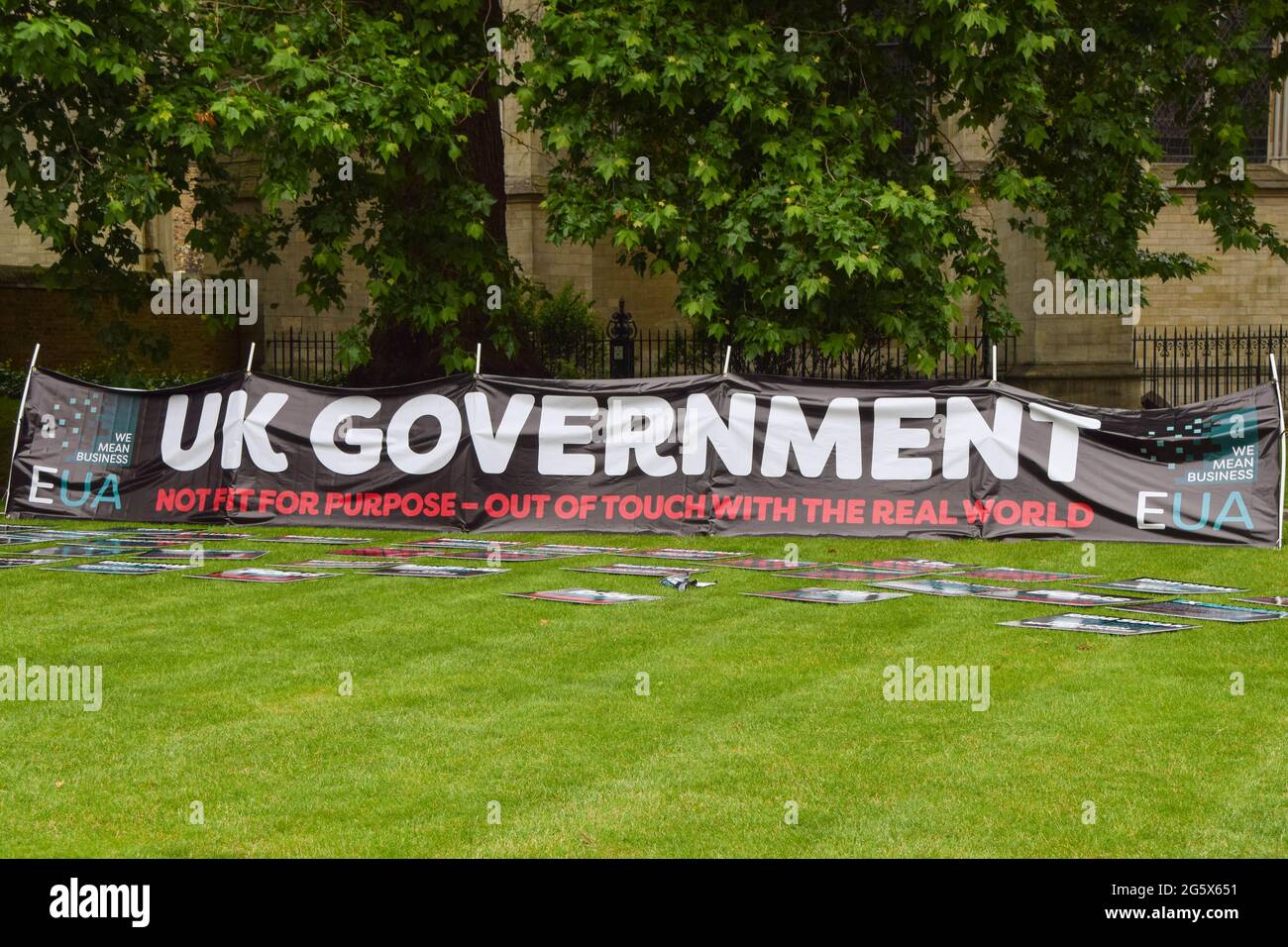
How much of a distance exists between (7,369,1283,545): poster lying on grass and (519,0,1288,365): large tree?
234 centimetres

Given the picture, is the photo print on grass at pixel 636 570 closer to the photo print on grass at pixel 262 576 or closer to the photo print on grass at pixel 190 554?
the photo print on grass at pixel 262 576

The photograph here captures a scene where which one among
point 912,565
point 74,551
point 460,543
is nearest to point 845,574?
point 912,565

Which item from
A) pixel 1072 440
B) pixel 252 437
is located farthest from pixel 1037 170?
pixel 252 437

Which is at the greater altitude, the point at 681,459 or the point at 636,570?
the point at 681,459

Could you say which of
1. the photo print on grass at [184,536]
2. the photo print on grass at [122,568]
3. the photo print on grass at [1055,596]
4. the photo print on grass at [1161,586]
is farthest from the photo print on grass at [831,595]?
the photo print on grass at [184,536]

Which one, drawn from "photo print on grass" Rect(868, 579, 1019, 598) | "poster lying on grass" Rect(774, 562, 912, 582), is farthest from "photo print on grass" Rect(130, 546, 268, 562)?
"photo print on grass" Rect(868, 579, 1019, 598)

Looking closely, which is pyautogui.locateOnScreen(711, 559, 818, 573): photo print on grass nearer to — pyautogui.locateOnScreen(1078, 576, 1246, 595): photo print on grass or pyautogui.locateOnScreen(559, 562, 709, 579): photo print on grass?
pyautogui.locateOnScreen(559, 562, 709, 579): photo print on grass

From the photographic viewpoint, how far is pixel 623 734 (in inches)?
331

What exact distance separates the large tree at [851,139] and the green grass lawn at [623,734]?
8644mm

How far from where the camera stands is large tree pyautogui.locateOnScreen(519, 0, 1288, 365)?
20641 mm

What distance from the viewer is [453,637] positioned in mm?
11680

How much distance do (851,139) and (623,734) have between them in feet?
48.8

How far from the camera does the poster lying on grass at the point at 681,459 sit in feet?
59.6

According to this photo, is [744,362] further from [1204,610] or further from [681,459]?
[1204,610]
